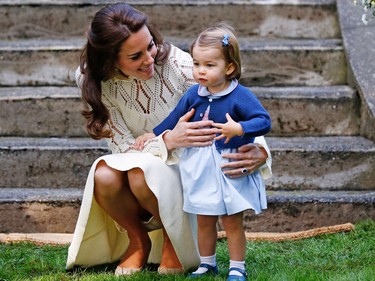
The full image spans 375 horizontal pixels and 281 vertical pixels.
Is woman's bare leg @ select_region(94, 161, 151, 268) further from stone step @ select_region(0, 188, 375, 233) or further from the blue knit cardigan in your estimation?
stone step @ select_region(0, 188, 375, 233)

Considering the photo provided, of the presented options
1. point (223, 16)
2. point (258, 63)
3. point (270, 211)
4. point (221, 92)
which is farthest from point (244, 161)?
point (223, 16)

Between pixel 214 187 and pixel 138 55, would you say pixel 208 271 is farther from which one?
pixel 138 55

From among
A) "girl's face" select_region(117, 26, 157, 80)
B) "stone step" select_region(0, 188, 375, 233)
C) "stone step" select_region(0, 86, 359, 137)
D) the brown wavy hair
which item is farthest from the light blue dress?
"stone step" select_region(0, 86, 359, 137)

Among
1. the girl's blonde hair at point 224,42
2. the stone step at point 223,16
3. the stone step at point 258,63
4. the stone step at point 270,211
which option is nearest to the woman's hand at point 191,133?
the girl's blonde hair at point 224,42

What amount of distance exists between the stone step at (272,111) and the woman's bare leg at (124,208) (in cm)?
157

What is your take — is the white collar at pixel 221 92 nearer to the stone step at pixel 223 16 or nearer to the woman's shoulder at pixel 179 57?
the woman's shoulder at pixel 179 57

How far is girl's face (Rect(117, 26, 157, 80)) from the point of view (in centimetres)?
373

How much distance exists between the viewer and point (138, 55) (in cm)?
377

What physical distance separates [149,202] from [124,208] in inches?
4.7

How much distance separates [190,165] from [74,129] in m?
1.87

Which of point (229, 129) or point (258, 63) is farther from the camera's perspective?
point (258, 63)

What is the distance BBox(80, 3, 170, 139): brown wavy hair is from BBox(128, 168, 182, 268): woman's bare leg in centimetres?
30

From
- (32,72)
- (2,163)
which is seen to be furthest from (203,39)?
(32,72)

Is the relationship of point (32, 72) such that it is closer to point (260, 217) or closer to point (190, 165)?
point (260, 217)
